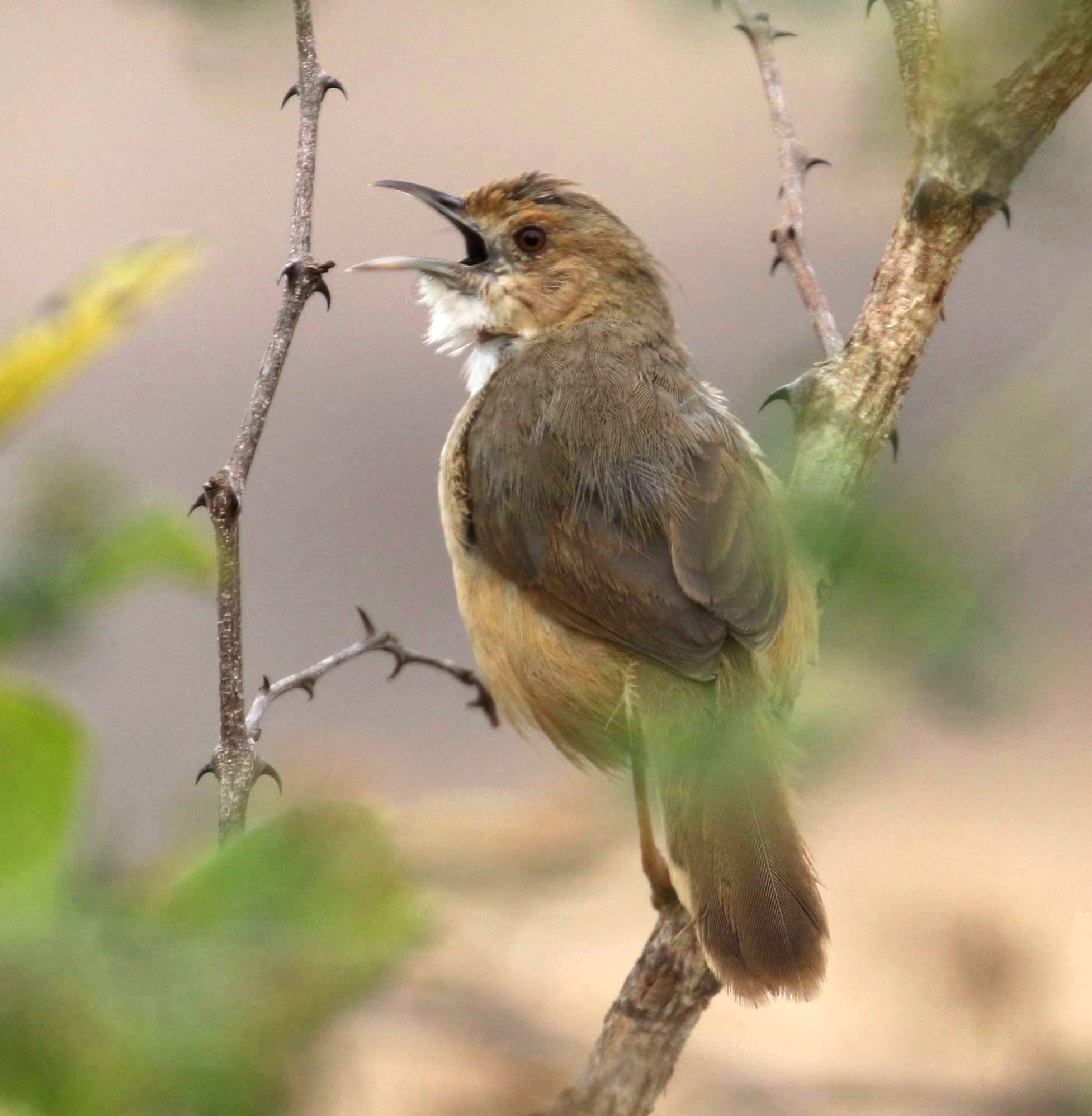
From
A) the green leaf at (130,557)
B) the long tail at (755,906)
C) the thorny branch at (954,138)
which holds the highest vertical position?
the long tail at (755,906)

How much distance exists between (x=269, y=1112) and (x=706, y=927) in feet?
7.88

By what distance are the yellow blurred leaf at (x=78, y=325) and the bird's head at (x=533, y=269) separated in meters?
3.66

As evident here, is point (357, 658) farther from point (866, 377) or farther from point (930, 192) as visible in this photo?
point (930, 192)

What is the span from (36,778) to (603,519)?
2.94 m

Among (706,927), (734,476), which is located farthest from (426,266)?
(706,927)

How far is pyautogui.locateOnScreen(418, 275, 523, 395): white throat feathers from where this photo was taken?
15.0ft

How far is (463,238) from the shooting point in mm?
4820

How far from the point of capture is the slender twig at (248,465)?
1.76 m

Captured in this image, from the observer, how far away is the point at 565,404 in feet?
12.9

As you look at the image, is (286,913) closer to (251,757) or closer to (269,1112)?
(269,1112)

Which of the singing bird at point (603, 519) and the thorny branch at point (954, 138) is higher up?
the singing bird at point (603, 519)

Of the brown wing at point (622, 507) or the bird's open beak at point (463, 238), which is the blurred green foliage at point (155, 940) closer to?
the brown wing at point (622, 507)

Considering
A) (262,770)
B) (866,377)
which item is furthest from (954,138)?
(866,377)

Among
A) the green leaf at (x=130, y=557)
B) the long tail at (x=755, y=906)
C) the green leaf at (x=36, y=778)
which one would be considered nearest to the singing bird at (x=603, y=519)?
the long tail at (x=755, y=906)
